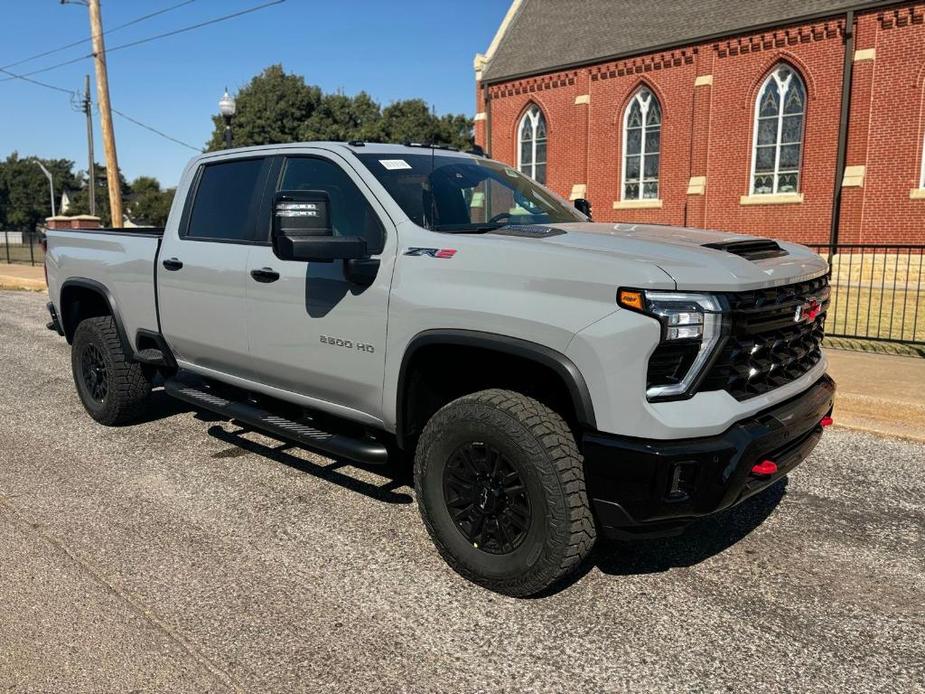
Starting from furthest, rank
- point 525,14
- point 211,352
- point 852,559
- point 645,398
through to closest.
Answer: point 525,14
point 211,352
point 852,559
point 645,398

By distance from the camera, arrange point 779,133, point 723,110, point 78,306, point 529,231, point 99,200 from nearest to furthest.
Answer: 1. point 529,231
2. point 78,306
3. point 779,133
4. point 723,110
5. point 99,200

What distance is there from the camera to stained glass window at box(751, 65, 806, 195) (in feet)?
68.2

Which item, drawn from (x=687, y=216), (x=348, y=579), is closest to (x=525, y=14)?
(x=687, y=216)

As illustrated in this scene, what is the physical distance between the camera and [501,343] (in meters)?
3.19

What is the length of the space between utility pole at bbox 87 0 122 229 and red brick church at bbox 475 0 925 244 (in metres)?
13.5

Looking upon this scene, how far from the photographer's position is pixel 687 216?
23203 mm

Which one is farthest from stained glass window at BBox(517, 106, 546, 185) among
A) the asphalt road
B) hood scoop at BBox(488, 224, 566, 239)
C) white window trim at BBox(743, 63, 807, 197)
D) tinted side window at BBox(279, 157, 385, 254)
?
hood scoop at BBox(488, 224, 566, 239)

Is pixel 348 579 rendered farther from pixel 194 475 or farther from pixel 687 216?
pixel 687 216

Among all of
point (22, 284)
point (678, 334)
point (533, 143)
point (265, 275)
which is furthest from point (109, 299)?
point (533, 143)

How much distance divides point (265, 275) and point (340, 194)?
66 centimetres

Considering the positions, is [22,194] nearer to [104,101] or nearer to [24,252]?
[24,252]

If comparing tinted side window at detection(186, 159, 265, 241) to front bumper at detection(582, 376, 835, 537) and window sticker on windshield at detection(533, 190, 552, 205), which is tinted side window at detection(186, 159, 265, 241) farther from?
front bumper at detection(582, 376, 835, 537)

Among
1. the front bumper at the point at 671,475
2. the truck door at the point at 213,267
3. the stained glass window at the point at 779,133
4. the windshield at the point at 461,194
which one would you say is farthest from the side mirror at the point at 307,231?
the stained glass window at the point at 779,133

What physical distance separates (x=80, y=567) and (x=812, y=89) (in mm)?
21614
